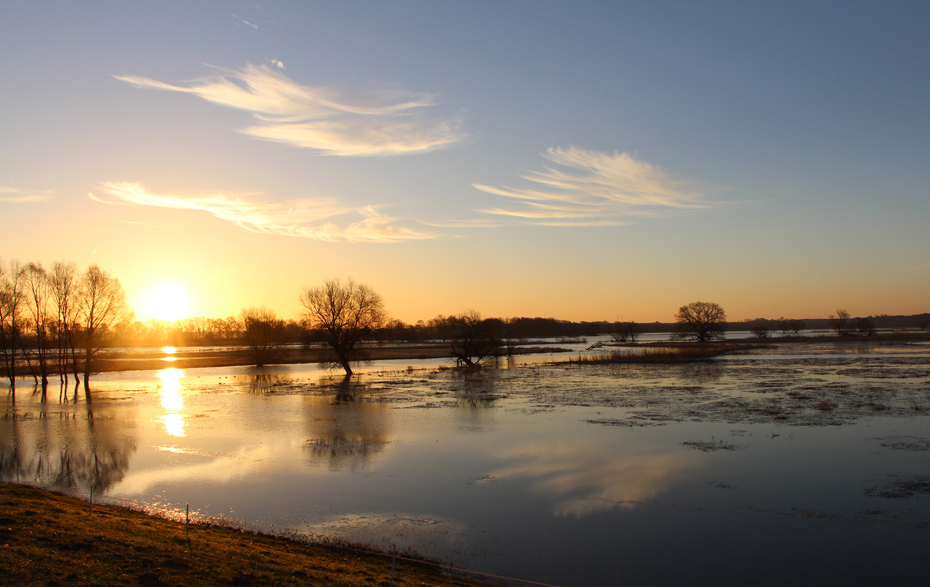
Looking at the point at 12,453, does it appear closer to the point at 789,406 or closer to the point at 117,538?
the point at 117,538

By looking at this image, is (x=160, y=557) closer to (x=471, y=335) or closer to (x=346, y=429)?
(x=346, y=429)

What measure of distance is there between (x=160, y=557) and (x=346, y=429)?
16005mm

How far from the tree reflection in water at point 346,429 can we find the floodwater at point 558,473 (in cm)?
16

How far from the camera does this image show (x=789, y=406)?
91.6 feet

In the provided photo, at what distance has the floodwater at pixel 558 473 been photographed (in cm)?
1116

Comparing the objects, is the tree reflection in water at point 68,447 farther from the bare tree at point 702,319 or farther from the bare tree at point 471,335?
the bare tree at point 702,319

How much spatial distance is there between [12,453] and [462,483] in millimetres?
18505

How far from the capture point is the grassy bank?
871 cm

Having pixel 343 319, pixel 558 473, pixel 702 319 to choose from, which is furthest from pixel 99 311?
pixel 702 319

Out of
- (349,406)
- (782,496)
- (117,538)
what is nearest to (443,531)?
(117,538)

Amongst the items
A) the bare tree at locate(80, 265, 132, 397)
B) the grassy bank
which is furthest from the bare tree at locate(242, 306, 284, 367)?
the grassy bank

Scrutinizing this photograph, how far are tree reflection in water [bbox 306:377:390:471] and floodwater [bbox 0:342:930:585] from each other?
0.16m

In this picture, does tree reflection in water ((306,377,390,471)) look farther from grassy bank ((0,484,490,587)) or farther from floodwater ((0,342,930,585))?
grassy bank ((0,484,490,587))

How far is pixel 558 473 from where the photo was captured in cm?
1702
